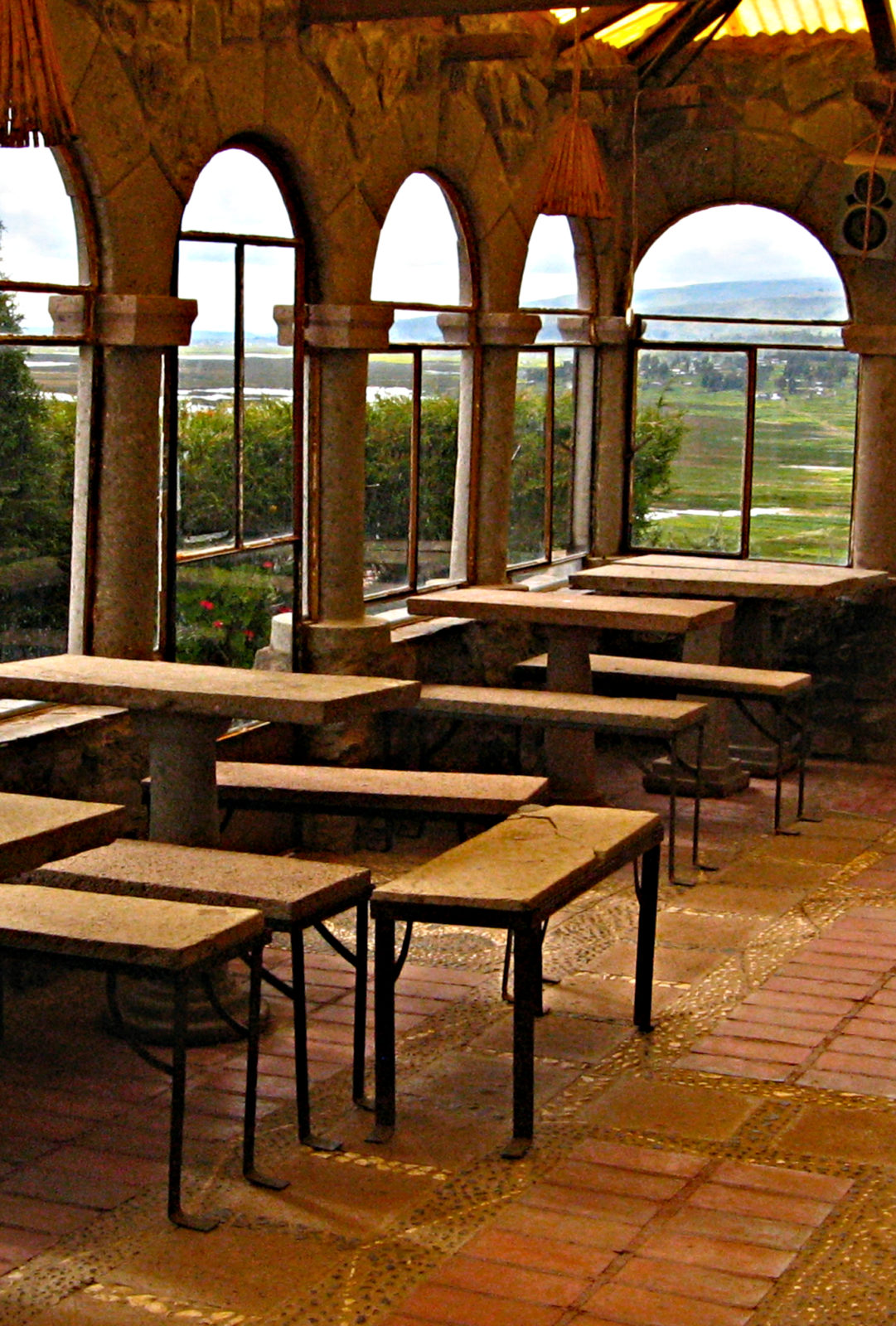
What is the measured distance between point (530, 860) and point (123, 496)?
2.20 metres

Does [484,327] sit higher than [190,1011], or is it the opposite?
[484,327]

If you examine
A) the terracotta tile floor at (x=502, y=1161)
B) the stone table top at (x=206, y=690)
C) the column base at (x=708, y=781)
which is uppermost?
the stone table top at (x=206, y=690)

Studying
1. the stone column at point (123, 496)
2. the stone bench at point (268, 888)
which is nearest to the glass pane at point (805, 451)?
the stone column at point (123, 496)

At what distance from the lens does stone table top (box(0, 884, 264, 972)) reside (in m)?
4.00

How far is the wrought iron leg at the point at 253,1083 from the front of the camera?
167 inches

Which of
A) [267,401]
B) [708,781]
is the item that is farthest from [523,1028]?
[708,781]

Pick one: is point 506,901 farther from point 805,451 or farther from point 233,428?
point 805,451

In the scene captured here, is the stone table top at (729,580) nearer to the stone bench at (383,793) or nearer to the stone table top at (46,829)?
the stone bench at (383,793)

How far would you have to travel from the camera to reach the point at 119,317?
20.2 ft

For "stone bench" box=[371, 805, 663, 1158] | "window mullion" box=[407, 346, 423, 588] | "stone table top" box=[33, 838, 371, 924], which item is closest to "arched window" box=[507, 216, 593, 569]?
"window mullion" box=[407, 346, 423, 588]

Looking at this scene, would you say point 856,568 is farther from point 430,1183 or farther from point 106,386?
point 430,1183

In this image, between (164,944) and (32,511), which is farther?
(32,511)

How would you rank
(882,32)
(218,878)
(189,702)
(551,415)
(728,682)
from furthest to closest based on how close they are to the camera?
(551,415) < (882,32) < (728,682) < (189,702) < (218,878)

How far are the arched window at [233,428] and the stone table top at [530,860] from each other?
194 centimetres
